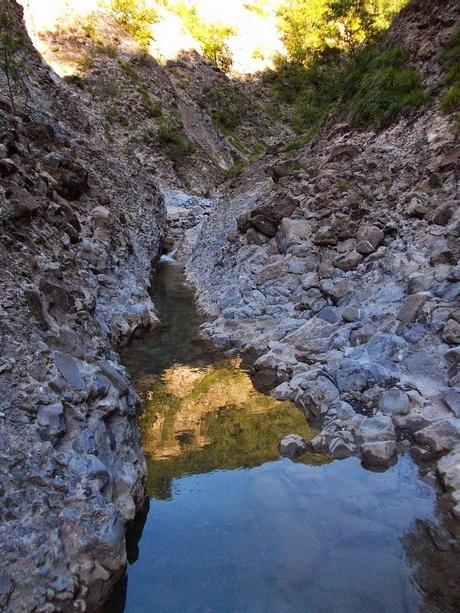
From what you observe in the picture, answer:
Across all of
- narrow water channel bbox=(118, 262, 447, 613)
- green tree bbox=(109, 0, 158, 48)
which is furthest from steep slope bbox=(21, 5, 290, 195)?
narrow water channel bbox=(118, 262, 447, 613)

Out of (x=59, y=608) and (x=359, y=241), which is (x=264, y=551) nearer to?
(x=59, y=608)

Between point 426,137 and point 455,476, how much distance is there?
359 inches

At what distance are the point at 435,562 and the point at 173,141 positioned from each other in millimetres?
33232

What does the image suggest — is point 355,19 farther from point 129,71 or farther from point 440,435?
point 440,435

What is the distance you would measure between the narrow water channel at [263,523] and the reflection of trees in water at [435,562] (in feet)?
0.10

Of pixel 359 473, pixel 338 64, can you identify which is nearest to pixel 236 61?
pixel 338 64

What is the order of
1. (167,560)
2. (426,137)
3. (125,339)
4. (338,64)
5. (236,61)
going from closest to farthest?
(167,560)
(125,339)
(426,137)
(338,64)
(236,61)

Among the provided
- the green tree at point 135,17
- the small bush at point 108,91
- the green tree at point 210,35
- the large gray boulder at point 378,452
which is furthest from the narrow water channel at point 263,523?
the green tree at point 210,35

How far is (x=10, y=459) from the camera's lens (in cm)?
454

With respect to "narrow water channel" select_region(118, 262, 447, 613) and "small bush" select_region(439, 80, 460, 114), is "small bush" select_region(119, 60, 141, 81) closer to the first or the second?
"small bush" select_region(439, 80, 460, 114)

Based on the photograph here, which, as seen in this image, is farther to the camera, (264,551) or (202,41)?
(202,41)

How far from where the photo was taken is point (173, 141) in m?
34.5

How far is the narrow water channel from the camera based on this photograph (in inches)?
173

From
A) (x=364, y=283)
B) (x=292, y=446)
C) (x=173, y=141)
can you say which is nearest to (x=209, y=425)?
(x=292, y=446)
